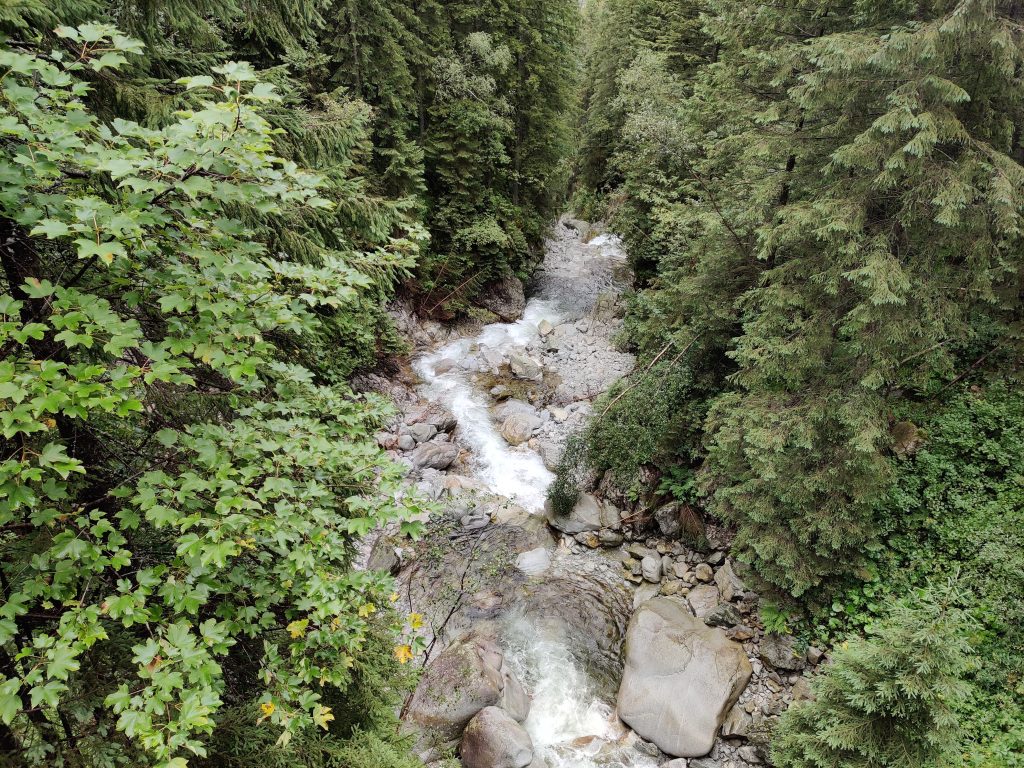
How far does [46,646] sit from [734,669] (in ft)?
25.2

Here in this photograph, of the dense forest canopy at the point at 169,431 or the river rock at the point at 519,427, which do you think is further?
the river rock at the point at 519,427

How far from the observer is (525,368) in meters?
14.4

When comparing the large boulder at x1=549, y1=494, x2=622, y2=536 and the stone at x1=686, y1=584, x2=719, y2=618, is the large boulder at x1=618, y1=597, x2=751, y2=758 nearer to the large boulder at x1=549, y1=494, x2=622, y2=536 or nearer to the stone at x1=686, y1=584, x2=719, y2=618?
the stone at x1=686, y1=584, x2=719, y2=618

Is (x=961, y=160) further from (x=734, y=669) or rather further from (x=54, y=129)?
(x=54, y=129)

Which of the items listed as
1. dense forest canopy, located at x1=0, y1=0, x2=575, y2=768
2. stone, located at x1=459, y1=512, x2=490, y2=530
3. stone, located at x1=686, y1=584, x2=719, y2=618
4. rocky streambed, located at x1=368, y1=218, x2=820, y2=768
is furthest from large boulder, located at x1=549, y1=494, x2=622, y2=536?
dense forest canopy, located at x1=0, y1=0, x2=575, y2=768

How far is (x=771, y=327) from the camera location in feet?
23.8

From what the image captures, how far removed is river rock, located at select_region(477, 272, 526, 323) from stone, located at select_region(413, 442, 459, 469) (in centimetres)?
715

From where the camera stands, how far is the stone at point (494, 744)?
6211 mm

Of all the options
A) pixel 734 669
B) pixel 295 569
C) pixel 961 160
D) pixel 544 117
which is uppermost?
pixel 961 160

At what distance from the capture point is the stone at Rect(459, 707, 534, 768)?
6.21 metres

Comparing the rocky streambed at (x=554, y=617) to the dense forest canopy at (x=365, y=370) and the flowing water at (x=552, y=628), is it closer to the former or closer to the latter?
the flowing water at (x=552, y=628)

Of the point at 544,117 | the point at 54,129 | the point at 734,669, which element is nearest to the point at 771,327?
the point at 734,669

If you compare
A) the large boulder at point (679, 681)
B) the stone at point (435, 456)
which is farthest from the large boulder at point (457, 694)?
the stone at point (435, 456)

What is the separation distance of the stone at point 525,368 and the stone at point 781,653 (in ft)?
28.0
